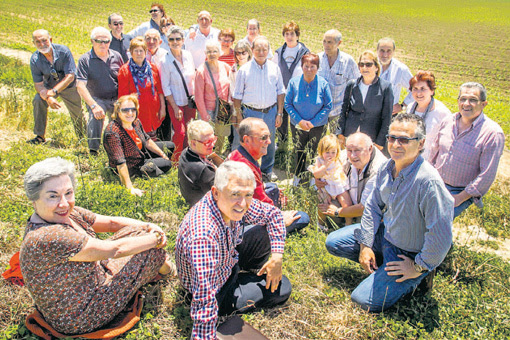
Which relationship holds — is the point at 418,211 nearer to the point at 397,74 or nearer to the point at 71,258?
the point at 71,258

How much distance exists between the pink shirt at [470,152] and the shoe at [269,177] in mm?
2341

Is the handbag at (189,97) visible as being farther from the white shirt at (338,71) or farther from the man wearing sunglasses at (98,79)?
the white shirt at (338,71)

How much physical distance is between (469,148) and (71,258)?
4016 mm

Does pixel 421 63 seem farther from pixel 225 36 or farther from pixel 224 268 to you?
pixel 224 268

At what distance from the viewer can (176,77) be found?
6266 millimetres

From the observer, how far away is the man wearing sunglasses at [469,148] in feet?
13.8

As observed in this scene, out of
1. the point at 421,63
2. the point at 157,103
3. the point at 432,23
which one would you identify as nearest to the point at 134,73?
the point at 157,103

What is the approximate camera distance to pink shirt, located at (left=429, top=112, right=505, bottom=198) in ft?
13.8

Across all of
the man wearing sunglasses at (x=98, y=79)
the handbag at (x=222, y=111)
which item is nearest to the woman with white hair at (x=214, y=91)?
the handbag at (x=222, y=111)

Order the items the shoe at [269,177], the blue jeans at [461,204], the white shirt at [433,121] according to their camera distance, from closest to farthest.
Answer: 1. the blue jeans at [461,204]
2. the white shirt at [433,121]
3. the shoe at [269,177]

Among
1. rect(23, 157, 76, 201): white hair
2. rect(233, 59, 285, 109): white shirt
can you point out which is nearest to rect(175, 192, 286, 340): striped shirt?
rect(23, 157, 76, 201): white hair

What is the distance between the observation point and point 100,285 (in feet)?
10.2

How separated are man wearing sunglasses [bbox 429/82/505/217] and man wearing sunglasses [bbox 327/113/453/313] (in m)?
1.19

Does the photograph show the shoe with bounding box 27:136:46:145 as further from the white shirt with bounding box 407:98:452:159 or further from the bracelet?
the white shirt with bounding box 407:98:452:159
